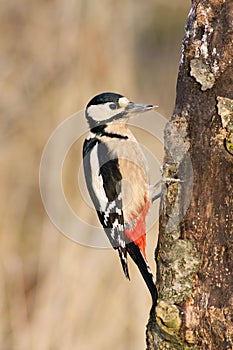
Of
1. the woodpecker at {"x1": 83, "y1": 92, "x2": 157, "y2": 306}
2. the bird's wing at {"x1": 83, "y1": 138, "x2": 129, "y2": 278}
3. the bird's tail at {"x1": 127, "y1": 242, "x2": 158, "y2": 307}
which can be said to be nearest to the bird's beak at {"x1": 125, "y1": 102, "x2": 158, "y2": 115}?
the woodpecker at {"x1": 83, "y1": 92, "x2": 157, "y2": 306}

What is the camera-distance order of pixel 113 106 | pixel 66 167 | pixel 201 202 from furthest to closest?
pixel 66 167, pixel 113 106, pixel 201 202

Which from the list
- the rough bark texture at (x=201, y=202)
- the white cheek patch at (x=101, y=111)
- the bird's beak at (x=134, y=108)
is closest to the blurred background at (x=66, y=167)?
the white cheek patch at (x=101, y=111)

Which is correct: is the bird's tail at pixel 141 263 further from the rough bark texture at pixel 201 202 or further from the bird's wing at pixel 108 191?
the rough bark texture at pixel 201 202

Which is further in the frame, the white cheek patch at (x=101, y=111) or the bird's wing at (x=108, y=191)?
the white cheek patch at (x=101, y=111)

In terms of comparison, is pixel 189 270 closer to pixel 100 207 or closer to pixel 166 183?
pixel 166 183

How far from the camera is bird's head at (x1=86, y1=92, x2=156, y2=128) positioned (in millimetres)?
3096

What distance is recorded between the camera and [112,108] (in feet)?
10.3

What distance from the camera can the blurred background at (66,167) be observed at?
4.03m

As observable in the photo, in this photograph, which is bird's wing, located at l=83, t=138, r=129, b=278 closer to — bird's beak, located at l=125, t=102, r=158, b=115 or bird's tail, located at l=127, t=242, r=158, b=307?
bird's tail, located at l=127, t=242, r=158, b=307

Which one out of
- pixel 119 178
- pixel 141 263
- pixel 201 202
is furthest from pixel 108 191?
pixel 201 202

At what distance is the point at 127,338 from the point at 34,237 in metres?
1.36

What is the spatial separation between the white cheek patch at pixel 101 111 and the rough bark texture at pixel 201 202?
810mm

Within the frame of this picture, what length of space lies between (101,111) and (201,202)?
1078 mm

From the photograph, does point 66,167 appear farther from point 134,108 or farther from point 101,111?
point 134,108
